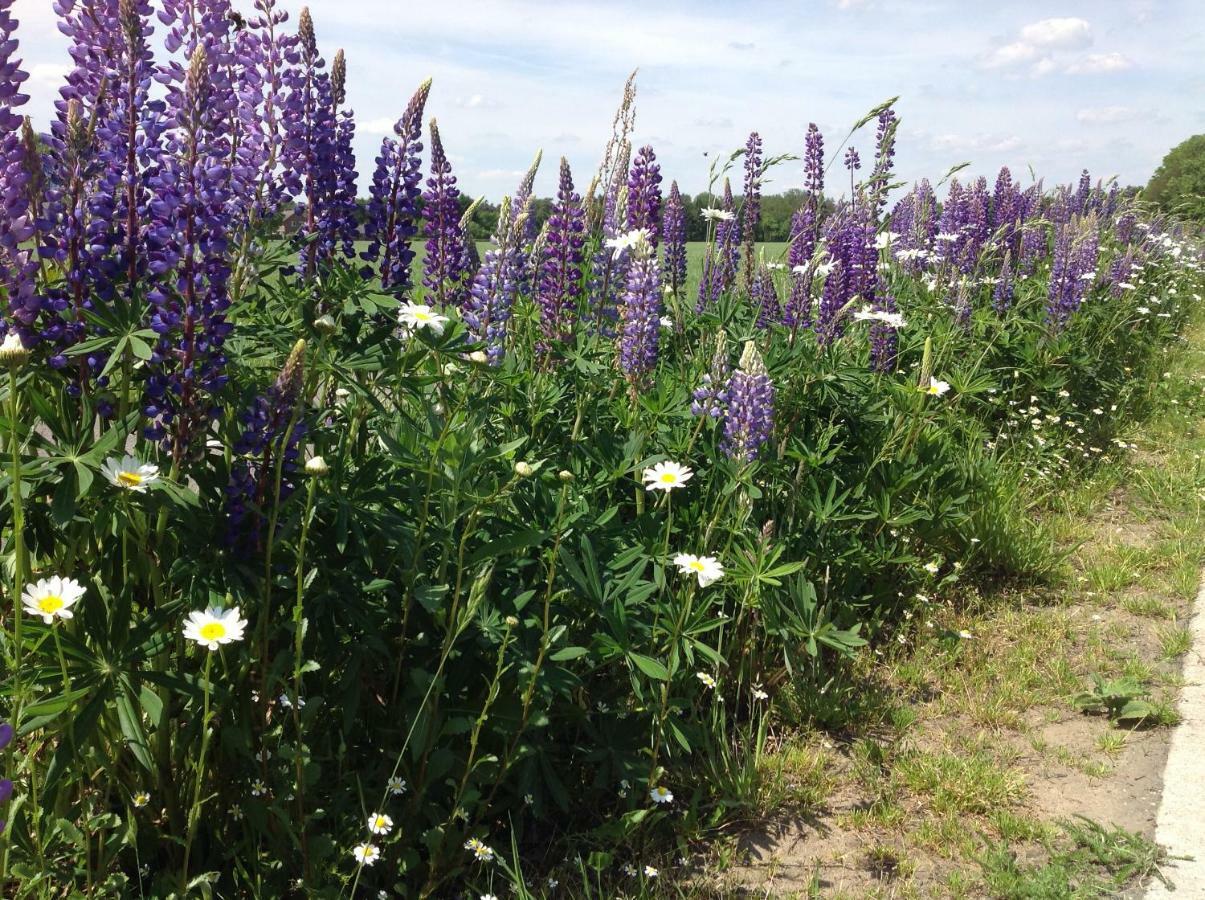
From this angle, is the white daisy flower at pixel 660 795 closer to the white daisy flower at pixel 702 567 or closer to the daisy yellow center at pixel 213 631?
the white daisy flower at pixel 702 567

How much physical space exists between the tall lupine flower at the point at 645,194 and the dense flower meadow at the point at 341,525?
0.33 meters

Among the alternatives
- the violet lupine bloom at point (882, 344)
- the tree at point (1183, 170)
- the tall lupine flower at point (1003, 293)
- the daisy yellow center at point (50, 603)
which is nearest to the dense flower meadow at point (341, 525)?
the daisy yellow center at point (50, 603)

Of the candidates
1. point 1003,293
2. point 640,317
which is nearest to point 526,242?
point 640,317

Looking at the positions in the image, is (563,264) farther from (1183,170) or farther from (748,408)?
(1183,170)

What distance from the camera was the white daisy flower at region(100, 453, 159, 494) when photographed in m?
1.73

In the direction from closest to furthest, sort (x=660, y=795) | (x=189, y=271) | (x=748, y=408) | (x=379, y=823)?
(x=189, y=271) < (x=379, y=823) < (x=660, y=795) < (x=748, y=408)

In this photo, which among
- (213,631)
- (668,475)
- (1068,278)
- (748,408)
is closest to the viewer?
(213,631)

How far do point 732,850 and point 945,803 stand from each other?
712mm

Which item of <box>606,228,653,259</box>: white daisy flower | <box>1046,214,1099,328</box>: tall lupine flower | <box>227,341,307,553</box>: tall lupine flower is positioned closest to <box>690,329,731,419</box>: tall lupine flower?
<box>606,228,653,259</box>: white daisy flower

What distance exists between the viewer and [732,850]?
262 cm

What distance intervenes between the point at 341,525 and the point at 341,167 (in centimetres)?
117

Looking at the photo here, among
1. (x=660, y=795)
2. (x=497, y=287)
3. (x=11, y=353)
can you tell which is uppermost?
(x=497, y=287)

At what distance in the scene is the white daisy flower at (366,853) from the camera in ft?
6.41

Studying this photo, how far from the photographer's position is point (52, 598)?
1649mm
